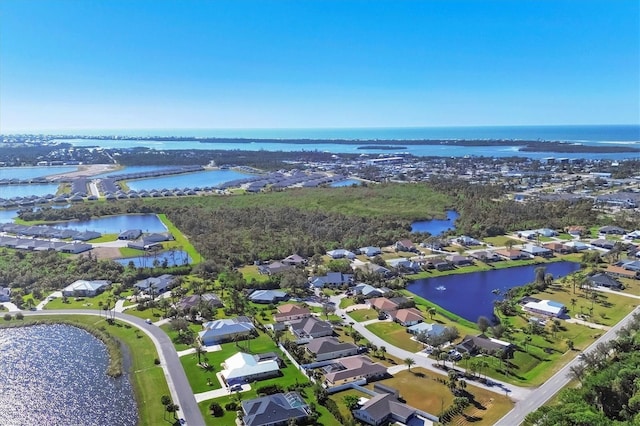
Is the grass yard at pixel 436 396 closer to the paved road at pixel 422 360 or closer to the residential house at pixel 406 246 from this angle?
the paved road at pixel 422 360

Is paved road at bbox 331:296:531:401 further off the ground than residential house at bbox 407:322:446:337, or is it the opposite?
residential house at bbox 407:322:446:337

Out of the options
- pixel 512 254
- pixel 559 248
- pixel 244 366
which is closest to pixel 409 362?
pixel 244 366

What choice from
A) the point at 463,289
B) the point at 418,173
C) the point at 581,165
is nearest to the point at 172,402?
the point at 463,289

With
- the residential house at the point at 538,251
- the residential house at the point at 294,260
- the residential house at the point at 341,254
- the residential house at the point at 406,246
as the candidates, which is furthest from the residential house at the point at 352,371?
the residential house at the point at 538,251

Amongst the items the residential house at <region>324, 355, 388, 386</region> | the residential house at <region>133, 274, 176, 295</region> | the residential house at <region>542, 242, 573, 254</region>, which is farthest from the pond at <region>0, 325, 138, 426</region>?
the residential house at <region>542, 242, 573, 254</region>

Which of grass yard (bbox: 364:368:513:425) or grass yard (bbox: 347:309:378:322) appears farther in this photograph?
grass yard (bbox: 347:309:378:322)

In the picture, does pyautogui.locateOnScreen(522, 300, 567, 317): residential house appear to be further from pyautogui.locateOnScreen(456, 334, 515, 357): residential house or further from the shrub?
the shrub

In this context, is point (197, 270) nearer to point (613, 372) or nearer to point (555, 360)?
point (555, 360)
